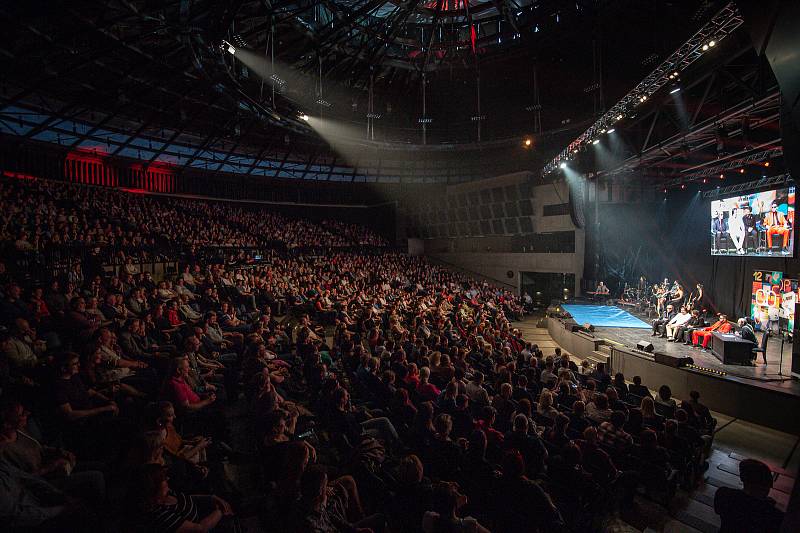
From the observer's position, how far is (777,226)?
11094 mm

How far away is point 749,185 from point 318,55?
1486 cm

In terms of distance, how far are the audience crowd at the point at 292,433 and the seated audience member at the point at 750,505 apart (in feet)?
0.08

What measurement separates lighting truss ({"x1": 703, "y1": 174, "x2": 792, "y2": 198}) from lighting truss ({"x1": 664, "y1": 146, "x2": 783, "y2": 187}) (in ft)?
2.73

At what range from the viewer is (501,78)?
17.7 m

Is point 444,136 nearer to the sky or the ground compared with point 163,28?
nearer to the sky

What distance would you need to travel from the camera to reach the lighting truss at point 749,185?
424 inches

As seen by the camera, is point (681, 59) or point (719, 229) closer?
point (681, 59)

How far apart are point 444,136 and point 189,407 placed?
24547 mm

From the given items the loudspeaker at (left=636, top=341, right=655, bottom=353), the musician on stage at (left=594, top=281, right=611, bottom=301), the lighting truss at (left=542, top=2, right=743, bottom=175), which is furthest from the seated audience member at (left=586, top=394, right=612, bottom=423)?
the musician on stage at (left=594, top=281, right=611, bottom=301)

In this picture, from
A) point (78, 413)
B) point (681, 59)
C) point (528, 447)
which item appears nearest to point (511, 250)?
point (681, 59)

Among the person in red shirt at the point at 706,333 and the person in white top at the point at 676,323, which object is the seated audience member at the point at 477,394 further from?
the person in white top at the point at 676,323

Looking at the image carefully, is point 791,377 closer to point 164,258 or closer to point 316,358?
point 316,358

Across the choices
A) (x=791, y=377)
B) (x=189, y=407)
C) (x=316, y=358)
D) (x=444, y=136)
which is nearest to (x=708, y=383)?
(x=791, y=377)

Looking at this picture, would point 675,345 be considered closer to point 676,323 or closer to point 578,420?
point 676,323
